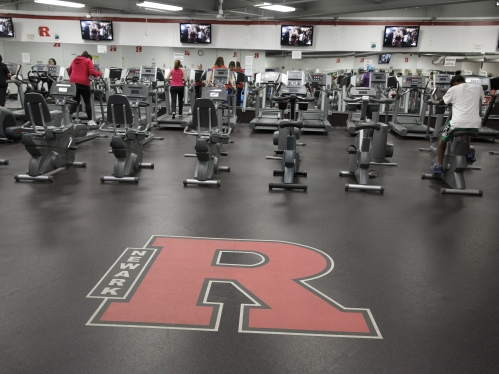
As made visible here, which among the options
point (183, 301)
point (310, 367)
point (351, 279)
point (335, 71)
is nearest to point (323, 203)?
point (351, 279)

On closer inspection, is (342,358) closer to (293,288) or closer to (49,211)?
(293,288)

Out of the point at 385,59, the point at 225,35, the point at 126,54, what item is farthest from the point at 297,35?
the point at 126,54

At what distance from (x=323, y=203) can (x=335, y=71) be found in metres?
9.65

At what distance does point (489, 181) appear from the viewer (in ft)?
20.9

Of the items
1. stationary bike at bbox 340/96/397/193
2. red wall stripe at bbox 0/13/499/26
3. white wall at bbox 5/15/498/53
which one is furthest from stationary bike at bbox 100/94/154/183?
red wall stripe at bbox 0/13/499/26

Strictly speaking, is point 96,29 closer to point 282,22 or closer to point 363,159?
point 282,22

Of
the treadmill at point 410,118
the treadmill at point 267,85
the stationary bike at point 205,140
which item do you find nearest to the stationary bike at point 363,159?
the stationary bike at point 205,140

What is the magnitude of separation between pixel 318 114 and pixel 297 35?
3.37 meters

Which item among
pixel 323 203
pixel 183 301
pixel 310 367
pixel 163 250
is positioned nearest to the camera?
pixel 310 367

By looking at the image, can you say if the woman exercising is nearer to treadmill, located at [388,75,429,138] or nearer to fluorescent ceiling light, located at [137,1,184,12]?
fluorescent ceiling light, located at [137,1,184,12]

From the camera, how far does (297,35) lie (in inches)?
522

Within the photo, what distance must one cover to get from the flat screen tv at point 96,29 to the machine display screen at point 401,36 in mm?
8922

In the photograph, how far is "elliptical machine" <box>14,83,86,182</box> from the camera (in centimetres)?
552

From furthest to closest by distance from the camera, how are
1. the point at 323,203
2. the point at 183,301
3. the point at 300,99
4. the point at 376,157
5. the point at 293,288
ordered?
the point at 376,157 < the point at 300,99 < the point at 323,203 < the point at 293,288 < the point at 183,301
